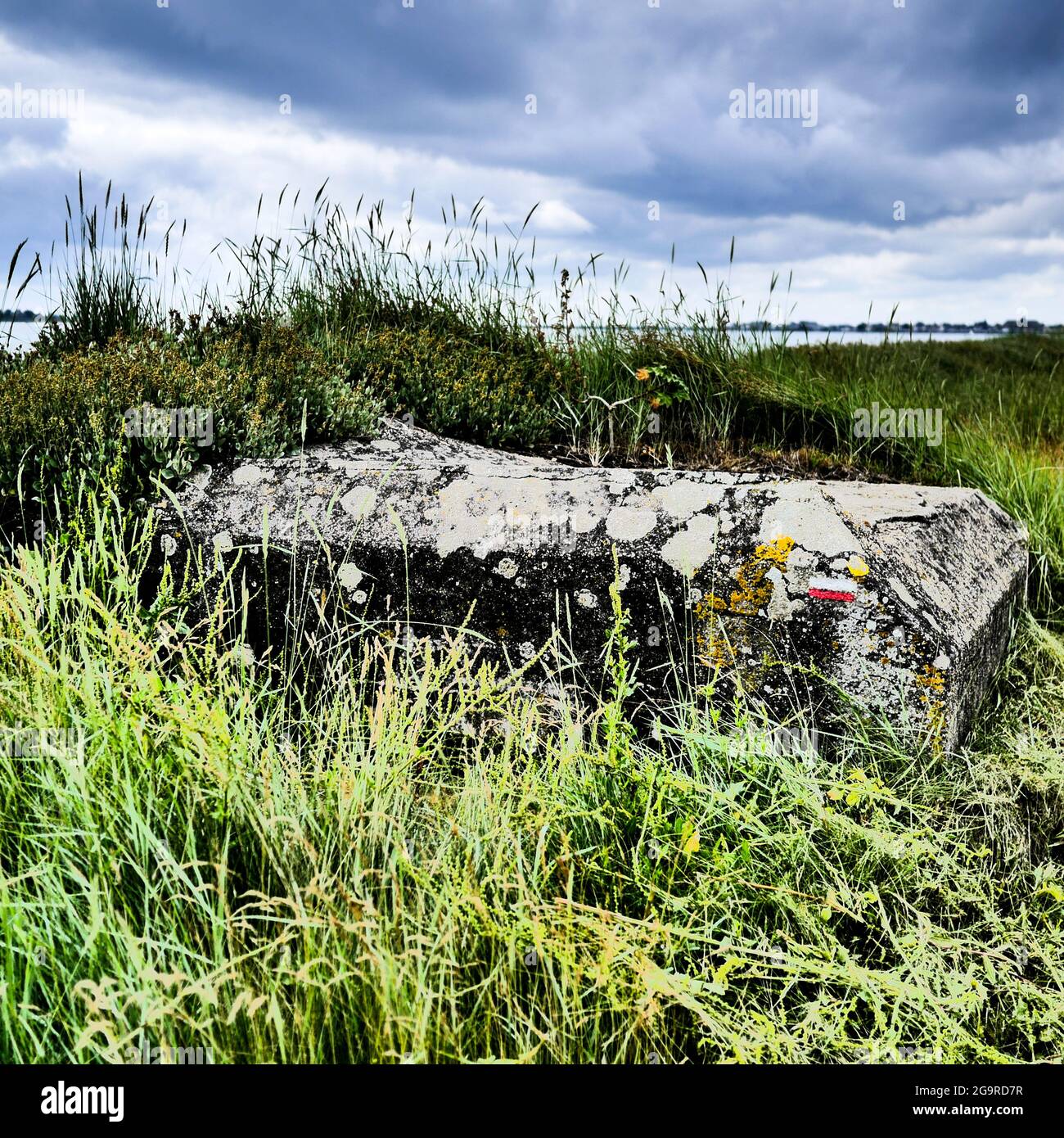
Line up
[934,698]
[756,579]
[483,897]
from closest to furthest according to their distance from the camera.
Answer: [483,897] < [934,698] < [756,579]

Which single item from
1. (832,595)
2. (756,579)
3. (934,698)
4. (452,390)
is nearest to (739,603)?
(756,579)

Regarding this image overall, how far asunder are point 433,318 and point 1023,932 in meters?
5.39

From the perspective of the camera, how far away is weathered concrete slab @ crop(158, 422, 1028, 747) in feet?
8.61

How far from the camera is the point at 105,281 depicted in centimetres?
536

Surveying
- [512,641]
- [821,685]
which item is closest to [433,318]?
[512,641]

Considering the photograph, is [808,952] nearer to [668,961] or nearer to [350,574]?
[668,961]

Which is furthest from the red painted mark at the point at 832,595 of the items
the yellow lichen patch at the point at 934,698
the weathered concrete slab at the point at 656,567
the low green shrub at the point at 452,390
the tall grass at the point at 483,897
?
the low green shrub at the point at 452,390

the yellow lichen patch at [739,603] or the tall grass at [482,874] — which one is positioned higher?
the yellow lichen patch at [739,603]

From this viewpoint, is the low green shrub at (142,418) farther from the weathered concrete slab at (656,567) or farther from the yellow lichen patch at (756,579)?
the yellow lichen patch at (756,579)

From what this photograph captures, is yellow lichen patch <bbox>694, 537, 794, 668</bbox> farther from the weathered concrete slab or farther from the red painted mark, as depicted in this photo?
the red painted mark

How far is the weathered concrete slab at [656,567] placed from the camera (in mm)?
2623

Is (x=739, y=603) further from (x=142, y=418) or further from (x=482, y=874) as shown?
(x=142, y=418)

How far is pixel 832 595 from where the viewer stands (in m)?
2.63

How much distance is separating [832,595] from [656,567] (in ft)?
1.85
